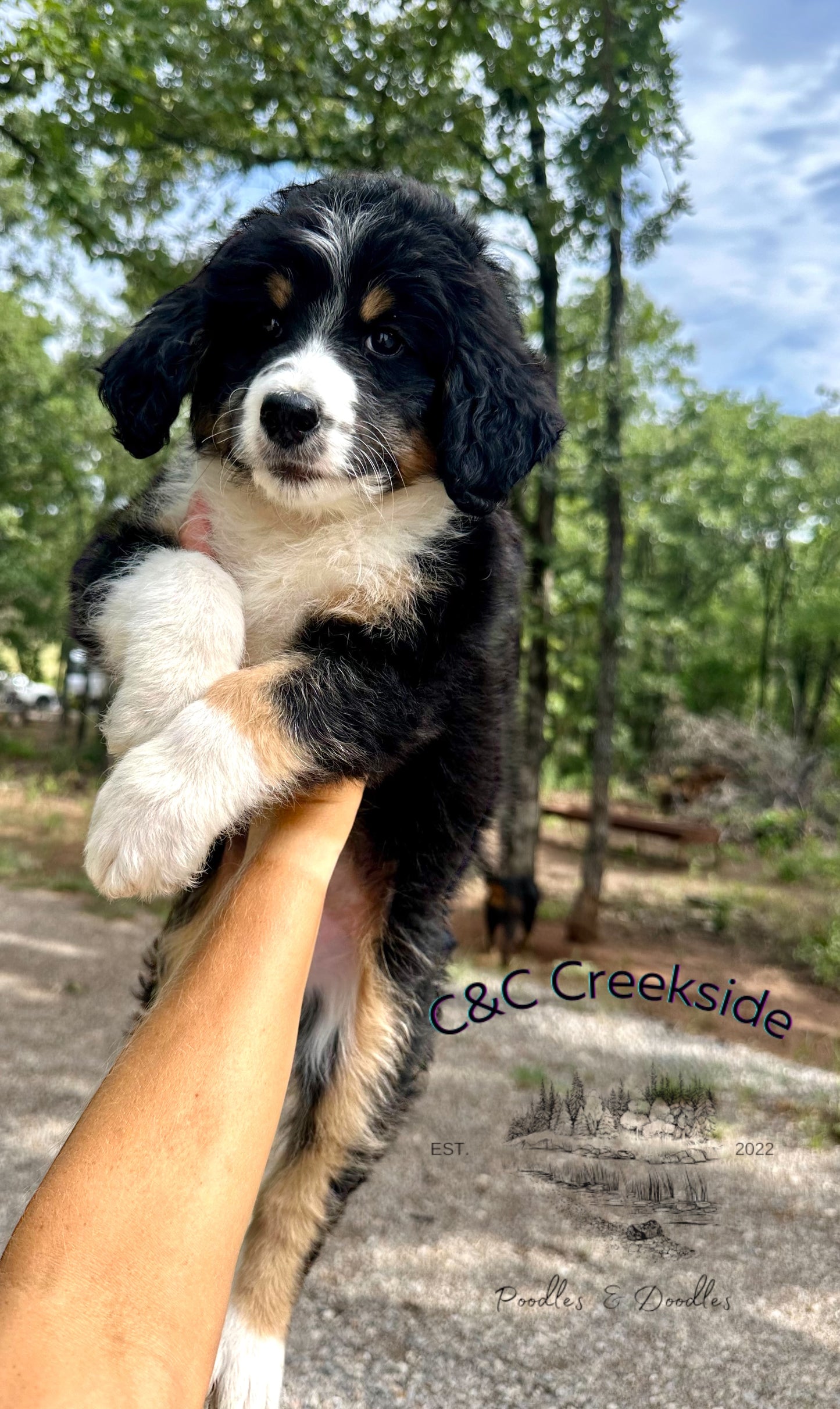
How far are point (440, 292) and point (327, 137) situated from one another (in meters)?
4.65

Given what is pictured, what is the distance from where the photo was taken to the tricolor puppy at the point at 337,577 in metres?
1.82

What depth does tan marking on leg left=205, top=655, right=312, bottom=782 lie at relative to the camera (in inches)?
65.1

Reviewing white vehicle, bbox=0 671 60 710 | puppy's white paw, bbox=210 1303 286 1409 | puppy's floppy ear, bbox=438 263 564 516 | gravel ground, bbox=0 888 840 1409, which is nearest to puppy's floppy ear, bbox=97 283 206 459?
puppy's floppy ear, bbox=438 263 564 516

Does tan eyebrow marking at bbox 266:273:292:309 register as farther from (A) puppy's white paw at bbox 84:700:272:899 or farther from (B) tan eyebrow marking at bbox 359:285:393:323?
(A) puppy's white paw at bbox 84:700:272:899

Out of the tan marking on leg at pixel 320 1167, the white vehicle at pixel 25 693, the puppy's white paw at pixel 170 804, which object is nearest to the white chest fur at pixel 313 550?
the puppy's white paw at pixel 170 804

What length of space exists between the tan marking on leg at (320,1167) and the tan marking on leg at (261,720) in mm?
700

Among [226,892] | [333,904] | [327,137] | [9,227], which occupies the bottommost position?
[333,904]

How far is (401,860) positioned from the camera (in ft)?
7.13

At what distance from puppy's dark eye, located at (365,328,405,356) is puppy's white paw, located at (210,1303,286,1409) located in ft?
7.02

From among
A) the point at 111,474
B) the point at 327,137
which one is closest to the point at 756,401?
the point at 111,474

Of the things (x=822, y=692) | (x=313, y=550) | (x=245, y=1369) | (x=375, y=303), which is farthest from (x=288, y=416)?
(x=822, y=692)

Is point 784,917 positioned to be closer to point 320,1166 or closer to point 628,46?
point 628,46

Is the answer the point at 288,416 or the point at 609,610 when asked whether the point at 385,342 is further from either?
the point at 609,610

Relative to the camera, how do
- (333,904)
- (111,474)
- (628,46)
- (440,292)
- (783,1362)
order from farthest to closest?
(111,474), (628,46), (783,1362), (333,904), (440,292)
